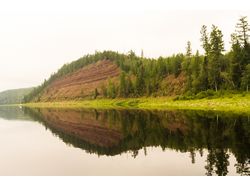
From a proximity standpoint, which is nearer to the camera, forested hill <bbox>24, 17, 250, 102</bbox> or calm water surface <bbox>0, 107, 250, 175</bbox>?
calm water surface <bbox>0, 107, 250, 175</bbox>

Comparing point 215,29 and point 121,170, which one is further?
point 215,29

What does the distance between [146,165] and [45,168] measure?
205 inches

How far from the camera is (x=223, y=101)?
211ft

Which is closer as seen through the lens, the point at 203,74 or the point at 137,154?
the point at 137,154

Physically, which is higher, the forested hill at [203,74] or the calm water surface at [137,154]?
the forested hill at [203,74]

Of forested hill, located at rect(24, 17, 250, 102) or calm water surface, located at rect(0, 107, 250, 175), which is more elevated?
forested hill, located at rect(24, 17, 250, 102)

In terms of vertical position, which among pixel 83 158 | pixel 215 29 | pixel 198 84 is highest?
pixel 215 29

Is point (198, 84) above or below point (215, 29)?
below

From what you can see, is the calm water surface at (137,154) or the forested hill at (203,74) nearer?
the calm water surface at (137,154)

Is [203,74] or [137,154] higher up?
[203,74]

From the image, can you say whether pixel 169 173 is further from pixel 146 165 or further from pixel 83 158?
pixel 83 158

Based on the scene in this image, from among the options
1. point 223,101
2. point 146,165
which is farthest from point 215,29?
point 146,165
